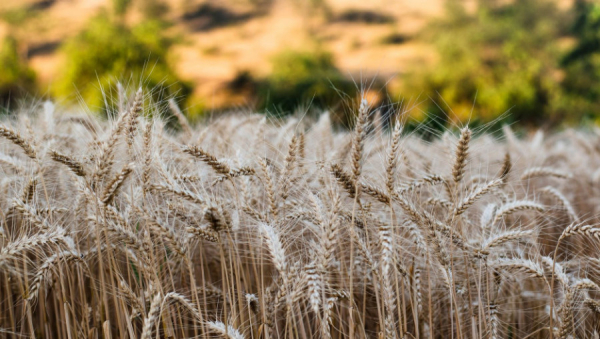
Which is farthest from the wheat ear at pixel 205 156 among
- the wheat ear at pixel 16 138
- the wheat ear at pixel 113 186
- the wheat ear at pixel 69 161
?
the wheat ear at pixel 16 138

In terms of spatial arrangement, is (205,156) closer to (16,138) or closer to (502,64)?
(16,138)

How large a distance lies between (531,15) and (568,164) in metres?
31.2

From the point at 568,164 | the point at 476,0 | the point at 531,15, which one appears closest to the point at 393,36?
the point at 476,0

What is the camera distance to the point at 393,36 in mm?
42406

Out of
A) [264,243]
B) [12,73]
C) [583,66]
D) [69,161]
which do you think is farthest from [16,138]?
[12,73]

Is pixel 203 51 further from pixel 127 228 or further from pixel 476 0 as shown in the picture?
pixel 127 228

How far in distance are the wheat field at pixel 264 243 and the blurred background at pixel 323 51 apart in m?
6.87

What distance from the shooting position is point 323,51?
30.4 meters

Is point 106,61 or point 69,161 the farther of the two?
point 106,61

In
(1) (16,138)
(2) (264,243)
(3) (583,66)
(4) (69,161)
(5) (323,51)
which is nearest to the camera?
(4) (69,161)

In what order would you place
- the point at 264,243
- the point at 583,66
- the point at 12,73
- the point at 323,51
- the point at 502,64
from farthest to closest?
the point at 323,51 < the point at 502,64 < the point at 12,73 < the point at 583,66 < the point at 264,243

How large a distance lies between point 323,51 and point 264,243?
2963 cm

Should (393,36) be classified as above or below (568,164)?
above

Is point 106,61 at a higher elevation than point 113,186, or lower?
higher
